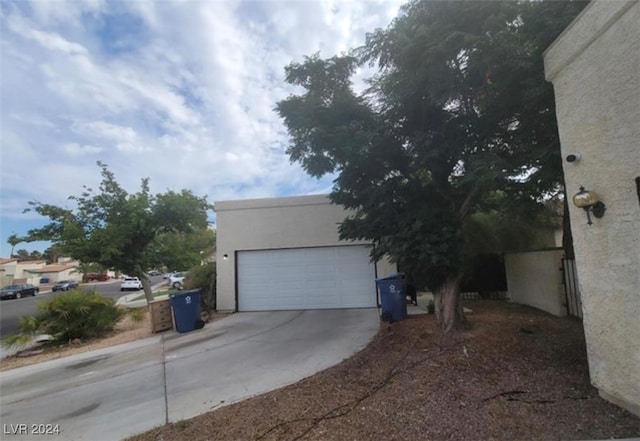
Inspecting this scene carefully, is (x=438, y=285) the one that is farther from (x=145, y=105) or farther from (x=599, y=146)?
(x=145, y=105)

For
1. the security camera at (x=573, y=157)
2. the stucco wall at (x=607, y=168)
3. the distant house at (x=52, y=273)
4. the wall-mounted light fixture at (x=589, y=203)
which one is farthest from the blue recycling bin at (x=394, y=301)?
the distant house at (x=52, y=273)

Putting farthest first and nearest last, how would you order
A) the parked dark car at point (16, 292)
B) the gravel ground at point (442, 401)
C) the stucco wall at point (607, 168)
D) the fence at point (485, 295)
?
the parked dark car at point (16, 292)
the fence at point (485, 295)
the gravel ground at point (442, 401)
the stucco wall at point (607, 168)

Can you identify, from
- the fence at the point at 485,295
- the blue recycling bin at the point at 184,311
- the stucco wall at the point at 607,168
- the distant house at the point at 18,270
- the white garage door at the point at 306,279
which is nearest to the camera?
the stucco wall at the point at 607,168

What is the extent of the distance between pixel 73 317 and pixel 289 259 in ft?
20.8

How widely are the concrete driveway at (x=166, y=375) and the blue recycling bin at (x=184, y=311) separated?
0.38 m

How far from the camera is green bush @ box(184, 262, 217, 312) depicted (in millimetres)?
11242

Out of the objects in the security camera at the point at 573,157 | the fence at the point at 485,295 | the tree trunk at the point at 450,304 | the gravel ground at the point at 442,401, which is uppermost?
the security camera at the point at 573,157

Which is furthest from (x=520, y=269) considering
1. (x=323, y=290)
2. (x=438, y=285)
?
(x=323, y=290)

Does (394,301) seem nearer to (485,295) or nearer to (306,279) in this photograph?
(306,279)

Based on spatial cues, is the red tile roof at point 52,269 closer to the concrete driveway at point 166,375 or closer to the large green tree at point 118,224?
the large green tree at point 118,224

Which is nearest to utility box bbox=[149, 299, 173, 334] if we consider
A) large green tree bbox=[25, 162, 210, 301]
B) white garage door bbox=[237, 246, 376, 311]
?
white garage door bbox=[237, 246, 376, 311]

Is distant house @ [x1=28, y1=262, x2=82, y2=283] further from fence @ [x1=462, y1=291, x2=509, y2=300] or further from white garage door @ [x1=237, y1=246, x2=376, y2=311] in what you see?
fence @ [x1=462, y1=291, x2=509, y2=300]

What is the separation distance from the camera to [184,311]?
8.66m

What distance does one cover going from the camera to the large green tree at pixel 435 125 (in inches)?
175
